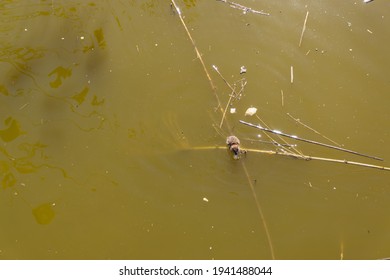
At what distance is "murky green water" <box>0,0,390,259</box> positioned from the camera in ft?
9.20

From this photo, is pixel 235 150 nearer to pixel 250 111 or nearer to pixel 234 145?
pixel 234 145

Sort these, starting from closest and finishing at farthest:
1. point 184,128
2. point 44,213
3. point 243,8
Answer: point 44,213 < point 184,128 < point 243,8

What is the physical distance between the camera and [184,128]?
2979mm

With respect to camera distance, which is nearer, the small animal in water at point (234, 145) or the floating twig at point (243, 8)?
the small animal in water at point (234, 145)

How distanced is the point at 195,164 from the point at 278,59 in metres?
1.06

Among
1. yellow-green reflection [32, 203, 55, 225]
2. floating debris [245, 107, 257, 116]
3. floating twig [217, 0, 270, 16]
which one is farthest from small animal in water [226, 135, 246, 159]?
yellow-green reflection [32, 203, 55, 225]

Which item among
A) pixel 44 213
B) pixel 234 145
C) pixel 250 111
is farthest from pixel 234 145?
pixel 44 213

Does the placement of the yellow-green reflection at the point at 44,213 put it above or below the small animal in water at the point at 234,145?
below

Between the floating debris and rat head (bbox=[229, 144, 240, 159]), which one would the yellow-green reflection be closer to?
rat head (bbox=[229, 144, 240, 159])

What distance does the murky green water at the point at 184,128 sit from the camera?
9.20ft

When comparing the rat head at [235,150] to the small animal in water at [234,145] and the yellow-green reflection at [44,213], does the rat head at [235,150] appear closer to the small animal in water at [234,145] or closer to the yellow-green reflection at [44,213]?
the small animal in water at [234,145]

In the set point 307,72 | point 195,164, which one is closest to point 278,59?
point 307,72

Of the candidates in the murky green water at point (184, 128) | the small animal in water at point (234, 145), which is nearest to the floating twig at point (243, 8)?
the murky green water at point (184, 128)

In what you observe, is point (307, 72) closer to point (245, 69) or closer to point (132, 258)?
point (245, 69)
